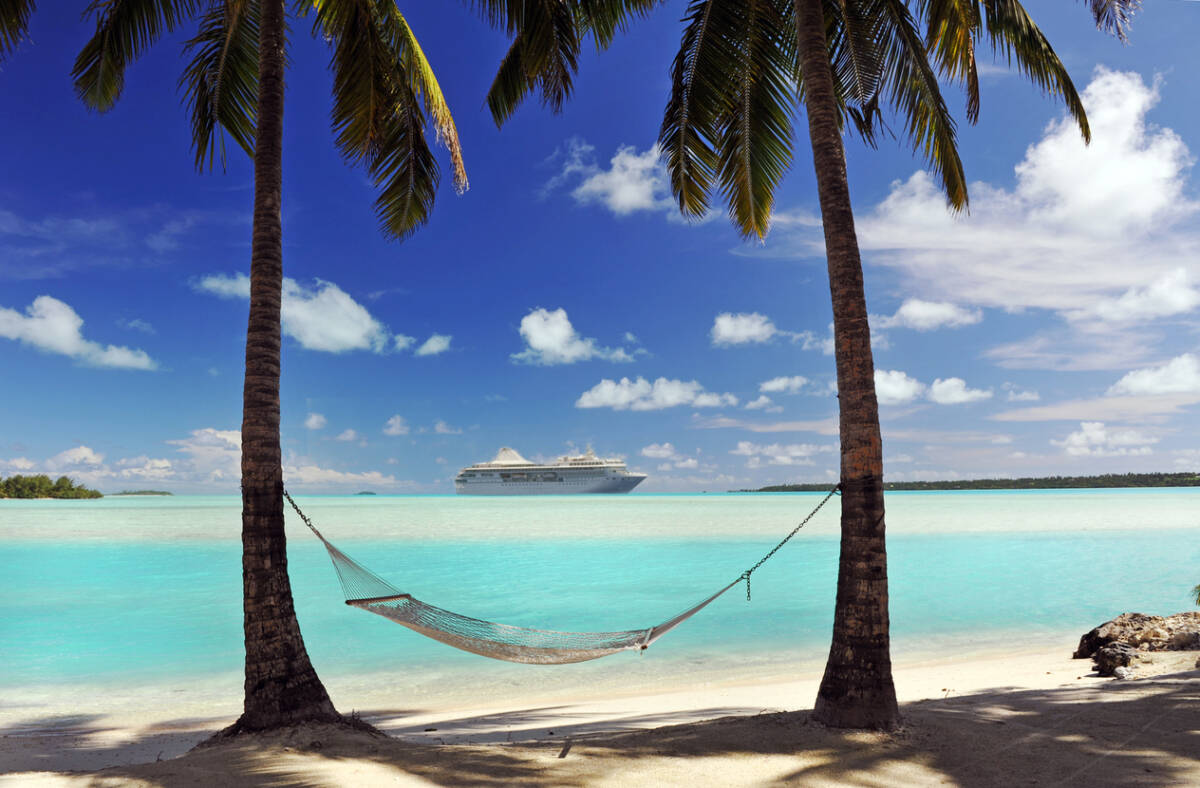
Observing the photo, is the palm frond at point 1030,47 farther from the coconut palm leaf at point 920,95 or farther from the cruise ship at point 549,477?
the cruise ship at point 549,477

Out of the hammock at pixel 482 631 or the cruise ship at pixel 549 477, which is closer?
the hammock at pixel 482 631

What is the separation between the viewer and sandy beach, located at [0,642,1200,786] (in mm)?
2479

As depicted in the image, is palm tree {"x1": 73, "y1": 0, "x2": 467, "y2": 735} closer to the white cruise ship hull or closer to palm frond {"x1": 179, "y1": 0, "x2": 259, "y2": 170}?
palm frond {"x1": 179, "y1": 0, "x2": 259, "y2": 170}

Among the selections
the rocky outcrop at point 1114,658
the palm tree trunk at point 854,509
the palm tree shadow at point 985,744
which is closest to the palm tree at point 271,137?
the palm tree shadow at point 985,744

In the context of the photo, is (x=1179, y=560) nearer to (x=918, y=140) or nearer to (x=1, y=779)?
(x=918, y=140)

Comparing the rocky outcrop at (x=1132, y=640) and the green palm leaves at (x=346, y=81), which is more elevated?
the green palm leaves at (x=346, y=81)

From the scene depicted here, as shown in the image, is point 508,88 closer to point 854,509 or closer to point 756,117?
point 756,117

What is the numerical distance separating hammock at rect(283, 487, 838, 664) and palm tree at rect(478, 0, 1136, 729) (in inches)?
18.0

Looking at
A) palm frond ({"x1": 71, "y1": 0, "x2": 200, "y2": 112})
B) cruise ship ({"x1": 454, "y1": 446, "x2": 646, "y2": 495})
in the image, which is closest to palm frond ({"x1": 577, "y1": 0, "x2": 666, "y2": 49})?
palm frond ({"x1": 71, "y1": 0, "x2": 200, "y2": 112})

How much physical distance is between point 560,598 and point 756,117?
7.70m

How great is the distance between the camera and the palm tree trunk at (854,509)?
9.59ft

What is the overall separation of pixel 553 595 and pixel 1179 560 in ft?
41.4

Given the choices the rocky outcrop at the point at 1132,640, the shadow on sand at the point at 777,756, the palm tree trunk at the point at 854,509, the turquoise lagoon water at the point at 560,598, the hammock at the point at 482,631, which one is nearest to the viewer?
the shadow on sand at the point at 777,756

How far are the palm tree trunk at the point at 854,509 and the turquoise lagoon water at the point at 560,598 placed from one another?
2916mm
